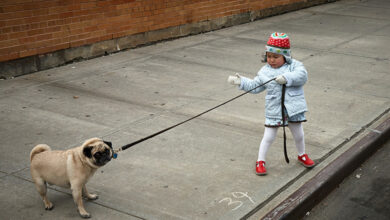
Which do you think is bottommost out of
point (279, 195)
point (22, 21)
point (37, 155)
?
point (279, 195)

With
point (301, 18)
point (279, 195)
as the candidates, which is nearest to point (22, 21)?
point (279, 195)

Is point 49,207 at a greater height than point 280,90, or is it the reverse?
point 280,90

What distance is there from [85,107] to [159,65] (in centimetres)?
239

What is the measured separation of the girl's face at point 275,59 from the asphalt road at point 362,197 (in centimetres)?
135

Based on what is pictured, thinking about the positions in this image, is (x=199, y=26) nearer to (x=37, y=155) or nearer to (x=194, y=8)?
(x=194, y=8)

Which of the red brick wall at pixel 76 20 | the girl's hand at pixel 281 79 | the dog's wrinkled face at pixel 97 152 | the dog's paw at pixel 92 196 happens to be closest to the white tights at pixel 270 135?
the girl's hand at pixel 281 79

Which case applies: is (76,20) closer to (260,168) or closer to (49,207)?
(260,168)

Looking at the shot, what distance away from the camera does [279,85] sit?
16.3ft

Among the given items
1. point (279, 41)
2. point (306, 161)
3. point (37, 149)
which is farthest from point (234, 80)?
point (37, 149)

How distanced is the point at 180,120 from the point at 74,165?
250 cm

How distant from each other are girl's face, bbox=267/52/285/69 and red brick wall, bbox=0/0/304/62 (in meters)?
4.55

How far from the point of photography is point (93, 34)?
930 centimetres

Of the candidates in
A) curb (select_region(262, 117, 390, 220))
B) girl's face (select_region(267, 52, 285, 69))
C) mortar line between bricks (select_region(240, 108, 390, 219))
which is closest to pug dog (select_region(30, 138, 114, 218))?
mortar line between bricks (select_region(240, 108, 390, 219))

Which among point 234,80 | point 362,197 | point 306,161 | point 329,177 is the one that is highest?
point 234,80
